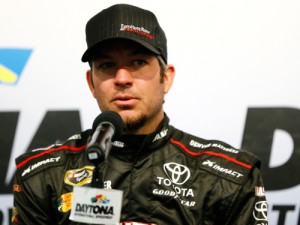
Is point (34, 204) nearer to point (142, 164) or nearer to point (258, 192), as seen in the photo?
point (142, 164)

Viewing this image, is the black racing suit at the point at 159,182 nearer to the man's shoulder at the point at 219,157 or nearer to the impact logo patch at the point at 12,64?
the man's shoulder at the point at 219,157

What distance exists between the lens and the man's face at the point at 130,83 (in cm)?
129

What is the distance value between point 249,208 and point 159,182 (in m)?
0.22

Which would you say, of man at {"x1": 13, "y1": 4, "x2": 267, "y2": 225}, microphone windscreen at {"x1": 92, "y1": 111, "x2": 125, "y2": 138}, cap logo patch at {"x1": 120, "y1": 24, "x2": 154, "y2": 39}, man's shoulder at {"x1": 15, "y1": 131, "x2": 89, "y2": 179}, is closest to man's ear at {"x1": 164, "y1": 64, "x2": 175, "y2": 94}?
man at {"x1": 13, "y1": 4, "x2": 267, "y2": 225}

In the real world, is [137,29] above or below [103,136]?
above

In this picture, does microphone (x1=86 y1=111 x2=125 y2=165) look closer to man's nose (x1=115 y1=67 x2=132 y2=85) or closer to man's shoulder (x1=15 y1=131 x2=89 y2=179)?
man's nose (x1=115 y1=67 x2=132 y2=85)

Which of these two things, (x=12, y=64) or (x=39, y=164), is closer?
(x=39, y=164)

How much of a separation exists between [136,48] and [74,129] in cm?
50

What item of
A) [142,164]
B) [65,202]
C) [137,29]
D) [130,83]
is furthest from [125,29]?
[65,202]

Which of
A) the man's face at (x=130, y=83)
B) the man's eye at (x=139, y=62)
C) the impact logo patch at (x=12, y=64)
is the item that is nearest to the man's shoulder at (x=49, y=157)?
the man's face at (x=130, y=83)

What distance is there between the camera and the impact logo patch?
1.75 metres

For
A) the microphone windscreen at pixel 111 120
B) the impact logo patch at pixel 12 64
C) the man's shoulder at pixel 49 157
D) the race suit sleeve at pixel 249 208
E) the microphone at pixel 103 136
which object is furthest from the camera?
the impact logo patch at pixel 12 64

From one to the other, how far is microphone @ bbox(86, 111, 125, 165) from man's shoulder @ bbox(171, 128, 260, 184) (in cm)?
45

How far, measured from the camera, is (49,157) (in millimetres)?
1393
